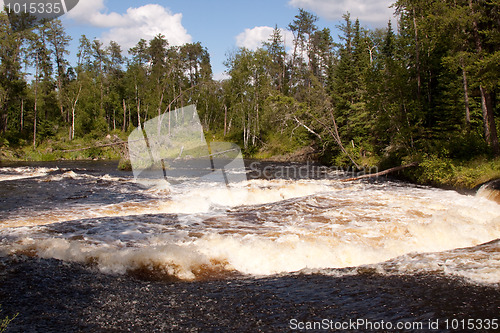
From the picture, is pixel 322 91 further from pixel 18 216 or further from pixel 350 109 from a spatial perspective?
pixel 18 216

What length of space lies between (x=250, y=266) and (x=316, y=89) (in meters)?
26.1

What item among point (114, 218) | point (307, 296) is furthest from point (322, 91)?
point (307, 296)

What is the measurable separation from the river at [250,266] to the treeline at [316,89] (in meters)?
9.39

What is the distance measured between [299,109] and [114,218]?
23.0m

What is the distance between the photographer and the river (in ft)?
13.3

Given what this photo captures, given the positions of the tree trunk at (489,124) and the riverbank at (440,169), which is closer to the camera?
the riverbank at (440,169)

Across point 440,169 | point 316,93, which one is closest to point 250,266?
point 440,169

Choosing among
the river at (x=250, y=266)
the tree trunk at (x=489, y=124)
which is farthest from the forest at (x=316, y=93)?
the river at (x=250, y=266)

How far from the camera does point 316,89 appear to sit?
30062mm

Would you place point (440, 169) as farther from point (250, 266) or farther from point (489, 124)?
point (250, 266)

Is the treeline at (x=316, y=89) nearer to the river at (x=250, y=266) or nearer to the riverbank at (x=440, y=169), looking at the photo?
the riverbank at (x=440, y=169)

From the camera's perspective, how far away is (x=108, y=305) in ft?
14.0

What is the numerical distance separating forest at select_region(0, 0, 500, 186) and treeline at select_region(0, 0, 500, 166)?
4.6 inches

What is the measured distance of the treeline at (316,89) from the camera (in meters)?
16.9
